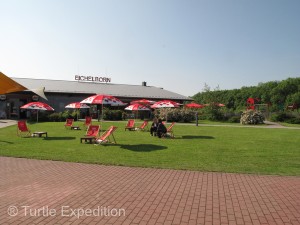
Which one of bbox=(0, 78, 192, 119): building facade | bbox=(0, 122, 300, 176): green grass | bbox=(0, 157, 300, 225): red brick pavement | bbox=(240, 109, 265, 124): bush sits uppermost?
bbox=(0, 78, 192, 119): building facade

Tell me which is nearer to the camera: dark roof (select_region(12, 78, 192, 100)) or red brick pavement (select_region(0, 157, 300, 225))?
red brick pavement (select_region(0, 157, 300, 225))

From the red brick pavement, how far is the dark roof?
28.7 m

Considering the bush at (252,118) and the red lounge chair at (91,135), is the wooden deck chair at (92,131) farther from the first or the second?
the bush at (252,118)

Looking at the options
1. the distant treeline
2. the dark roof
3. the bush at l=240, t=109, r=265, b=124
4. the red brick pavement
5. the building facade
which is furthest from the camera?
the distant treeline

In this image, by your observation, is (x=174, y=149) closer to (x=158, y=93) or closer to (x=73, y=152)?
(x=73, y=152)

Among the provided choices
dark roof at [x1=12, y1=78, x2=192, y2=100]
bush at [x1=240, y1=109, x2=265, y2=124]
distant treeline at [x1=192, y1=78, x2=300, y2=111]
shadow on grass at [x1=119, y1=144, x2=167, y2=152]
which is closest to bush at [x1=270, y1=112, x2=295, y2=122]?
bush at [x1=240, y1=109, x2=265, y2=124]

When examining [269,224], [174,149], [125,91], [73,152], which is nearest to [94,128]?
[73,152]

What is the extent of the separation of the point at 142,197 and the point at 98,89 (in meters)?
34.0

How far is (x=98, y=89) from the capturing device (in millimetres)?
38469

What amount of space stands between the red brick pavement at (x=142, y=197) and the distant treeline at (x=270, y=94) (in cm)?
4173

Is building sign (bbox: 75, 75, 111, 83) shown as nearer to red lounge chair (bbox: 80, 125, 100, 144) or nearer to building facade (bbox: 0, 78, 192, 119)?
building facade (bbox: 0, 78, 192, 119)

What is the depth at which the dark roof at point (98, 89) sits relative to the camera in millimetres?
35094

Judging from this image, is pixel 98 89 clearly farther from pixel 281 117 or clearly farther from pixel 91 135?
pixel 91 135

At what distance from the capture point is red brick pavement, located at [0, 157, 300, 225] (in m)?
4.48
